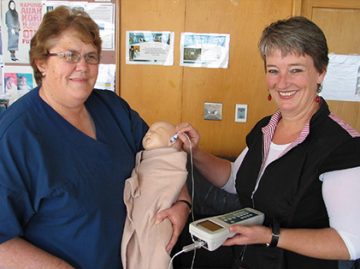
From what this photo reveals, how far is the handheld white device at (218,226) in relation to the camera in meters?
1.05

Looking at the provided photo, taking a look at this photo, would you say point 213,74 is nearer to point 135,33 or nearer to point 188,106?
point 188,106

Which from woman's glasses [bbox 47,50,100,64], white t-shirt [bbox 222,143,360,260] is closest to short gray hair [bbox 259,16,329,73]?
white t-shirt [bbox 222,143,360,260]

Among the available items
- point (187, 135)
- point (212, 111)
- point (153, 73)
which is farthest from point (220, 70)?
point (187, 135)

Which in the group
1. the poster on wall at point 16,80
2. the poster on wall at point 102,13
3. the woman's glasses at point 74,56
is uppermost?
the poster on wall at point 102,13

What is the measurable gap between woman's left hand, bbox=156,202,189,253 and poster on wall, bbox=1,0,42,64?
5.50 feet

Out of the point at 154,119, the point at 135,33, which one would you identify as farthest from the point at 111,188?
the point at 135,33

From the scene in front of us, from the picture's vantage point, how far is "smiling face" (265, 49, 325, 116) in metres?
1.16

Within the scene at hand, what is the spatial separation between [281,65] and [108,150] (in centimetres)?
67

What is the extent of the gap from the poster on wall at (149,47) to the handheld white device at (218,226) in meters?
1.40

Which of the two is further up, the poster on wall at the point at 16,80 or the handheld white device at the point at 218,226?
the poster on wall at the point at 16,80

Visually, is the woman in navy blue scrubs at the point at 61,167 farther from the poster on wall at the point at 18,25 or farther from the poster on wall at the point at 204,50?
the poster on wall at the point at 18,25

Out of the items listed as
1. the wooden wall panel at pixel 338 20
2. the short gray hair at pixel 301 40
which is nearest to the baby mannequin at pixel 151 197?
the short gray hair at pixel 301 40

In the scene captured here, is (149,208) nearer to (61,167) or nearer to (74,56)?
(61,167)

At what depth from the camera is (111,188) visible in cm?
115
